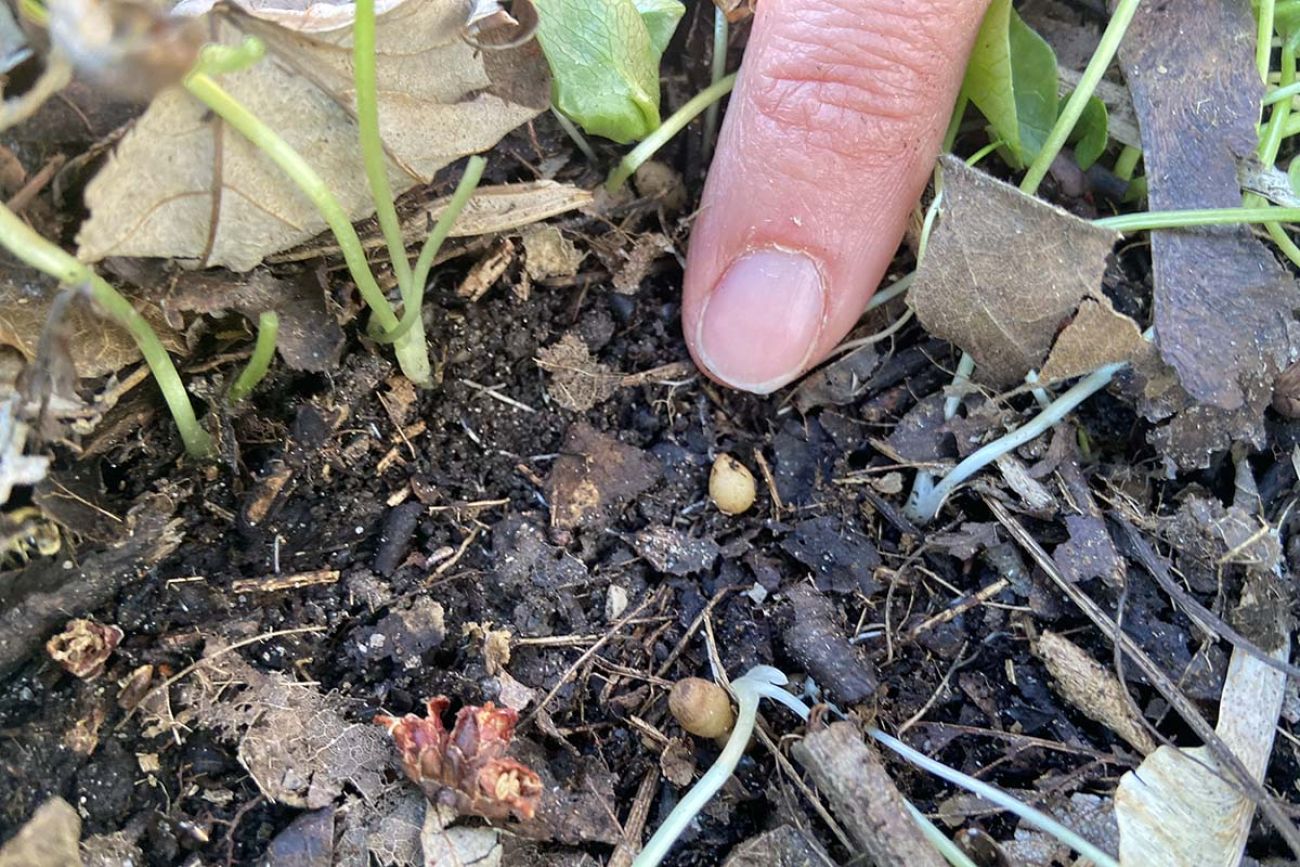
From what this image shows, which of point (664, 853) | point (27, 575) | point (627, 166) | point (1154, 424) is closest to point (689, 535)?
point (664, 853)

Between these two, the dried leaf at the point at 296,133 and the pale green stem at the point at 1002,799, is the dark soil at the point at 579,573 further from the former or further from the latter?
the dried leaf at the point at 296,133

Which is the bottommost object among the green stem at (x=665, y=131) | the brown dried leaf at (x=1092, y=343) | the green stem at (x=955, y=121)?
the brown dried leaf at (x=1092, y=343)

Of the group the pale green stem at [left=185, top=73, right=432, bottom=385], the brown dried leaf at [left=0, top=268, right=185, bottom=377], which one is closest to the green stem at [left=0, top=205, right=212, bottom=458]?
the brown dried leaf at [left=0, top=268, right=185, bottom=377]

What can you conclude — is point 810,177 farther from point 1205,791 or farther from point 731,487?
point 1205,791

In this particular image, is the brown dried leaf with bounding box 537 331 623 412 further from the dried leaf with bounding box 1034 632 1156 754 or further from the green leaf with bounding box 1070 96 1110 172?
the green leaf with bounding box 1070 96 1110 172

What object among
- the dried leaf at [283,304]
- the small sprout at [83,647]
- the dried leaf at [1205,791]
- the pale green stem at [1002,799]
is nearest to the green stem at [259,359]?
the dried leaf at [283,304]

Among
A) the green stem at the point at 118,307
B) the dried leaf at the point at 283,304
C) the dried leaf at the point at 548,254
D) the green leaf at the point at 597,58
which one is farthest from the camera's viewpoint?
the dried leaf at the point at 548,254

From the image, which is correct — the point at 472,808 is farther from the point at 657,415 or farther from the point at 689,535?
the point at 657,415
